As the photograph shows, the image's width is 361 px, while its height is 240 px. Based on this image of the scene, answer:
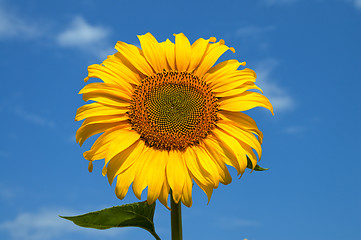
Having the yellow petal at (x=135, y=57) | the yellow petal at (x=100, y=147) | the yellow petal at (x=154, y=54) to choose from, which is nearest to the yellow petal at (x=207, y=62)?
the yellow petal at (x=154, y=54)

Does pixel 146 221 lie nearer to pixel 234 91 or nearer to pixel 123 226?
pixel 123 226

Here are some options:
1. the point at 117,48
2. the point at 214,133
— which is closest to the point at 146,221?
the point at 214,133

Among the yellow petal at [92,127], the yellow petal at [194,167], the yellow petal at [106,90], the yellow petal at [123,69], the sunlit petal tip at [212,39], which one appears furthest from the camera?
the sunlit petal tip at [212,39]

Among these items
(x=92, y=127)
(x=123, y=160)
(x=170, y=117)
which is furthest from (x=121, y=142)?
(x=170, y=117)

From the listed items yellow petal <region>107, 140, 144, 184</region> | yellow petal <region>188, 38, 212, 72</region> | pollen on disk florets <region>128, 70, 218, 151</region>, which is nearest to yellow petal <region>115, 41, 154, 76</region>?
pollen on disk florets <region>128, 70, 218, 151</region>

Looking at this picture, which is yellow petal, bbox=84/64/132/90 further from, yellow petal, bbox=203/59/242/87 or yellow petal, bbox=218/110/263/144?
yellow petal, bbox=218/110/263/144

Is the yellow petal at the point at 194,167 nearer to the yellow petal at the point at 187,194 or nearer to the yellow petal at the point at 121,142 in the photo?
the yellow petal at the point at 187,194
